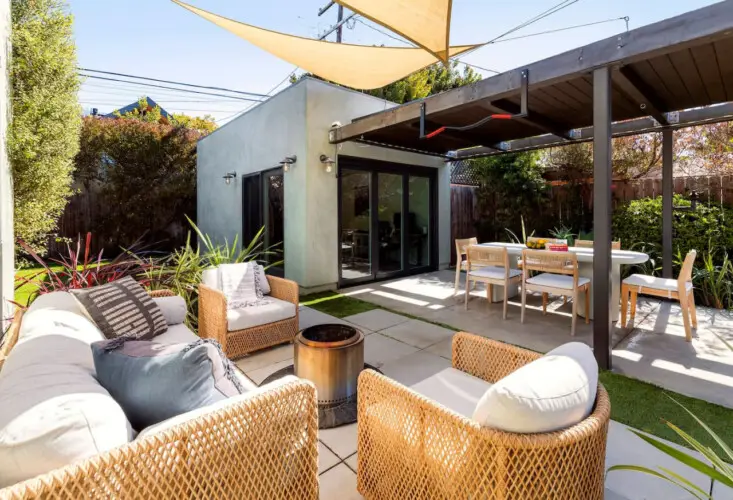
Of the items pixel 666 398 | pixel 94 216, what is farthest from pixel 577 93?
pixel 94 216

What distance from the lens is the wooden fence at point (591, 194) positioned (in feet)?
19.2

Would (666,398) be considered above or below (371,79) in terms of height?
below

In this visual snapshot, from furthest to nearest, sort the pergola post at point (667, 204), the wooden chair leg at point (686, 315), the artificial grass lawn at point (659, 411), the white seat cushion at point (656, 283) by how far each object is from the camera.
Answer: the pergola post at point (667, 204) → the white seat cushion at point (656, 283) → the wooden chair leg at point (686, 315) → the artificial grass lawn at point (659, 411)

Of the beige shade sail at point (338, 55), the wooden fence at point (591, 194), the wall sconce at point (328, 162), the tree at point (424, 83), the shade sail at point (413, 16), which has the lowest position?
the wooden fence at point (591, 194)

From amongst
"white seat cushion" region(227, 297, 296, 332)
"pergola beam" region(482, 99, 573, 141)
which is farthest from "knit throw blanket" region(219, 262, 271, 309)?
"pergola beam" region(482, 99, 573, 141)

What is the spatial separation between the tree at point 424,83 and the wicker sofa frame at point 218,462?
12.2 metres

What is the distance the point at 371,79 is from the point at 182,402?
4.43 metres

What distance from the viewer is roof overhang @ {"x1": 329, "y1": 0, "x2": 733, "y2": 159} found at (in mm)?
2756

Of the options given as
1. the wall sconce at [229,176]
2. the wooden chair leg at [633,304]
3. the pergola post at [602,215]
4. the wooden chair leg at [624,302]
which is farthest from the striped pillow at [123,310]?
the wall sconce at [229,176]

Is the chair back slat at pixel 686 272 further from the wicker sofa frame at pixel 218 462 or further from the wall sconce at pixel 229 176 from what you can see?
the wall sconce at pixel 229 176

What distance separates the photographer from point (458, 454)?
4.33 feet

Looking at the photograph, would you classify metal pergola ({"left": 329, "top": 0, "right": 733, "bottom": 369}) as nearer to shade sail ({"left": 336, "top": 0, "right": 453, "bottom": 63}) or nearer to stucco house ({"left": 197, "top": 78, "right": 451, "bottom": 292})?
stucco house ({"left": 197, "top": 78, "right": 451, "bottom": 292})

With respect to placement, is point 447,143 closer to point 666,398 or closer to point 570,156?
point 570,156

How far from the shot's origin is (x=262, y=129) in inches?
290
